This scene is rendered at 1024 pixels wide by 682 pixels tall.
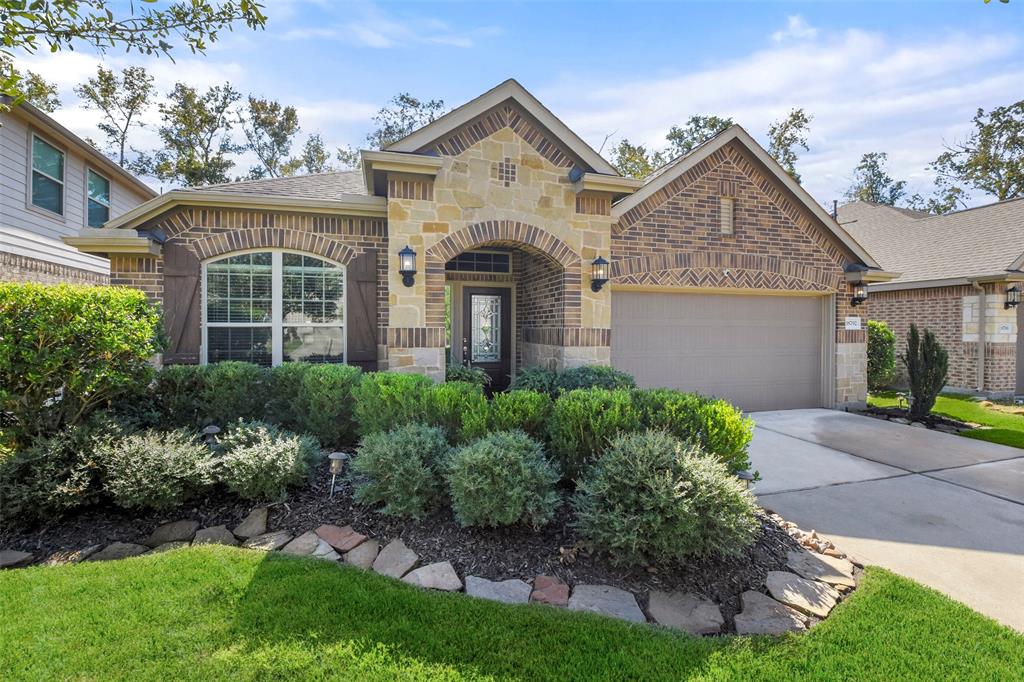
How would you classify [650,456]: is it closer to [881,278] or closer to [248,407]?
[248,407]

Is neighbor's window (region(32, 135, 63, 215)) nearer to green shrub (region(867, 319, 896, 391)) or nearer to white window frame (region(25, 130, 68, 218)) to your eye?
white window frame (region(25, 130, 68, 218))

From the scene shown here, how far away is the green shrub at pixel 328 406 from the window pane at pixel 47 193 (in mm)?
Result: 8681

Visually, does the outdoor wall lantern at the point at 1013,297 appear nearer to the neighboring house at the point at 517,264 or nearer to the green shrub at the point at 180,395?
the neighboring house at the point at 517,264

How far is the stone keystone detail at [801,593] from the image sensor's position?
10.1ft

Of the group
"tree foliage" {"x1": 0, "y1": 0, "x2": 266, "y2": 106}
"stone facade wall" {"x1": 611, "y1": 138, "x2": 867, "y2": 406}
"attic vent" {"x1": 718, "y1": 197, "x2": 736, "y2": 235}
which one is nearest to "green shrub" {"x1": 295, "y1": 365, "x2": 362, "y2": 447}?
"tree foliage" {"x1": 0, "y1": 0, "x2": 266, "y2": 106}

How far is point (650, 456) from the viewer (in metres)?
3.44

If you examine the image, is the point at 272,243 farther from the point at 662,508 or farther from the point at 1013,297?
the point at 1013,297

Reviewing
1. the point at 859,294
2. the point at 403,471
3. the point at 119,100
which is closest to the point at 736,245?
the point at 859,294

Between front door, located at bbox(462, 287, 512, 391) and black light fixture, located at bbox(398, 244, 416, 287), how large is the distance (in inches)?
98.6

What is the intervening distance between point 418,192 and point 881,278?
9442 mm

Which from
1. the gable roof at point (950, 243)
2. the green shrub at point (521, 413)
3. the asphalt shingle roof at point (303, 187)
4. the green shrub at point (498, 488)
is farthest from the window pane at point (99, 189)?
the gable roof at point (950, 243)

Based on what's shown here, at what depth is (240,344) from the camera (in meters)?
6.94

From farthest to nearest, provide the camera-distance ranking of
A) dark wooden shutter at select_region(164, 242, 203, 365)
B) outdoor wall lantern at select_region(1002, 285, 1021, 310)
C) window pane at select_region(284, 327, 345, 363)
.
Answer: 1. outdoor wall lantern at select_region(1002, 285, 1021, 310)
2. window pane at select_region(284, 327, 345, 363)
3. dark wooden shutter at select_region(164, 242, 203, 365)

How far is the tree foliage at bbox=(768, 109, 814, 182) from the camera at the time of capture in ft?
68.0
